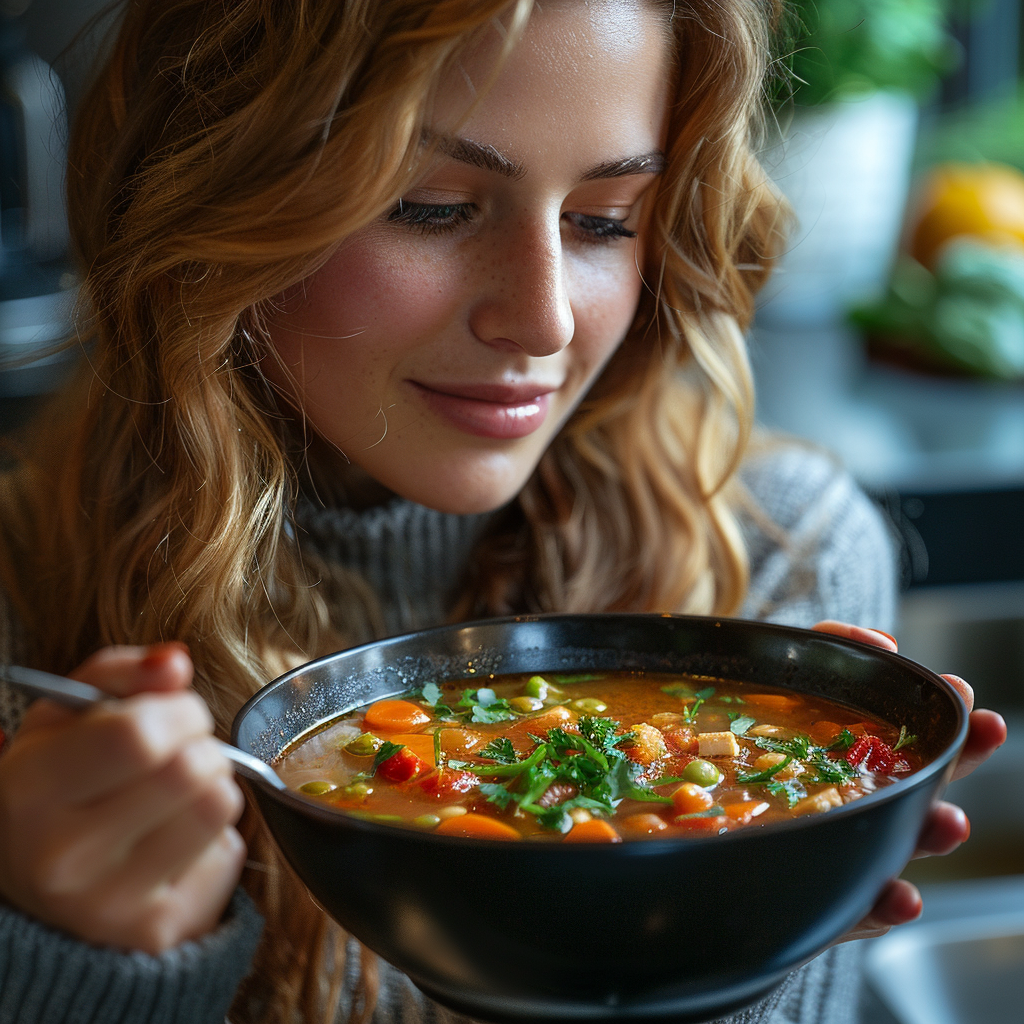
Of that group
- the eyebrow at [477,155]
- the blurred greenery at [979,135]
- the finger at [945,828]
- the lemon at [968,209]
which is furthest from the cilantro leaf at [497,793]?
the blurred greenery at [979,135]

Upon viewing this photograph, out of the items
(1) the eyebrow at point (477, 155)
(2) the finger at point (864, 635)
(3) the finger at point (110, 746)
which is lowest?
(2) the finger at point (864, 635)

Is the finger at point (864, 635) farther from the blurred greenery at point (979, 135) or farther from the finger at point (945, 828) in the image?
the blurred greenery at point (979, 135)

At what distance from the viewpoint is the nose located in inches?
44.3

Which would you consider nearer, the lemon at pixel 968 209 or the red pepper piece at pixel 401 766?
the red pepper piece at pixel 401 766

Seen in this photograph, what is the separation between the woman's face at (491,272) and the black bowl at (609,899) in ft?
1.48

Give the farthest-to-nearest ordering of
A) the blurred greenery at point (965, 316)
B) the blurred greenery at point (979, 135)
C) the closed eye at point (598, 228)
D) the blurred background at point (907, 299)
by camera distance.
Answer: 1. the blurred greenery at point (979, 135)
2. the blurred greenery at point (965, 316)
3. the blurred background at point (907, 299)
4. the closed eye at point (598, 228)

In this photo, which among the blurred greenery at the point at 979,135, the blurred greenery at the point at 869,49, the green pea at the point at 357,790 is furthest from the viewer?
the blurred greenery at the point at 979,135

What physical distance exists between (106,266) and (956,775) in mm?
955

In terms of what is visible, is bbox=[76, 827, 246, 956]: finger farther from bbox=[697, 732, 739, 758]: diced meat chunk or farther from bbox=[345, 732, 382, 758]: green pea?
bbox=[697, 732, 739, 758]: diced meat chunk

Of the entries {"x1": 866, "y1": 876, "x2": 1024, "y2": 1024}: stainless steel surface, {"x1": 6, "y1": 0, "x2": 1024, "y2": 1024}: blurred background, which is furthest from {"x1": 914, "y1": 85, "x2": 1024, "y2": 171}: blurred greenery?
{"x1": 866, "y1": 876, "x2": 1024, "y2": 1024}: stainless steel surface

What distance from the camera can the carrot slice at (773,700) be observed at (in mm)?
1010

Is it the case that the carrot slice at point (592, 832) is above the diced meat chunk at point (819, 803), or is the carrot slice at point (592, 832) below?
below

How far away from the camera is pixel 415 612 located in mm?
1631

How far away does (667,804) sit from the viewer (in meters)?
0.86
